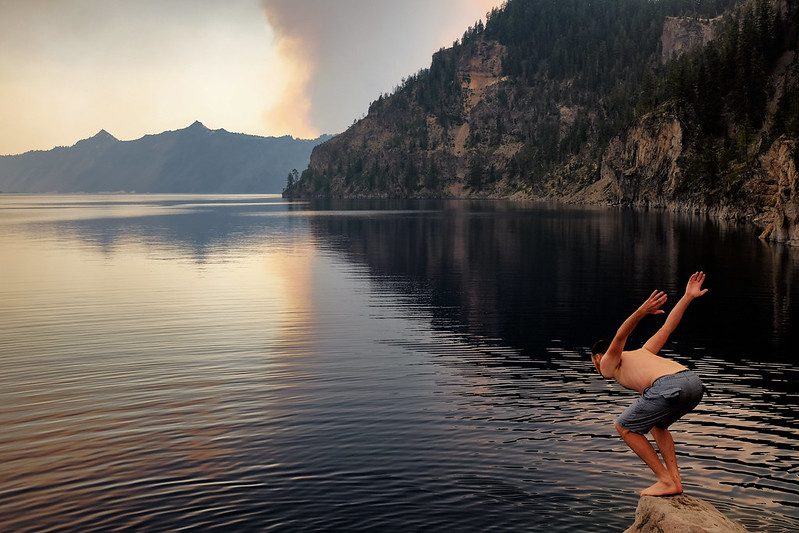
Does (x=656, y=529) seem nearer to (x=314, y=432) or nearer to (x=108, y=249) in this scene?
(x=314, y=432)

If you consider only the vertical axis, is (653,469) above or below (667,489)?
above

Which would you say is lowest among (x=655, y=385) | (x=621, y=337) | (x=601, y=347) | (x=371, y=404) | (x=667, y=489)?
(x=371, y=404)

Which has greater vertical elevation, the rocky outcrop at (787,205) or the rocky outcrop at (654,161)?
the rocky outcrop at (654,161)

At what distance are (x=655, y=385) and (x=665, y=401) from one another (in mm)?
316

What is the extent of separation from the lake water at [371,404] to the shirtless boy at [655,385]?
196 centimetres

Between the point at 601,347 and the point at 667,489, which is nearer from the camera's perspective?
the point at 667,489

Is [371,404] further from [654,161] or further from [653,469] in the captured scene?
[654,161]

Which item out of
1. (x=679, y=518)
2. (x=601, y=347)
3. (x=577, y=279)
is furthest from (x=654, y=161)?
(x=679, y=518)

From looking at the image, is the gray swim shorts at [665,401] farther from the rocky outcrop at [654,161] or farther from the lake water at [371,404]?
the rocky outcrop at [654,161]

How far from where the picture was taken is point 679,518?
32.9 ft

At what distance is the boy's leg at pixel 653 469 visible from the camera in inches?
437

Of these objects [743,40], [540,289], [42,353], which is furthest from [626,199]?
[42,353]

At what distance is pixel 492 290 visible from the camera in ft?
157

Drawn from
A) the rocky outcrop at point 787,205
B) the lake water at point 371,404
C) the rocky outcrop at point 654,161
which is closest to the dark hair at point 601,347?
the lake water at point 371,404
